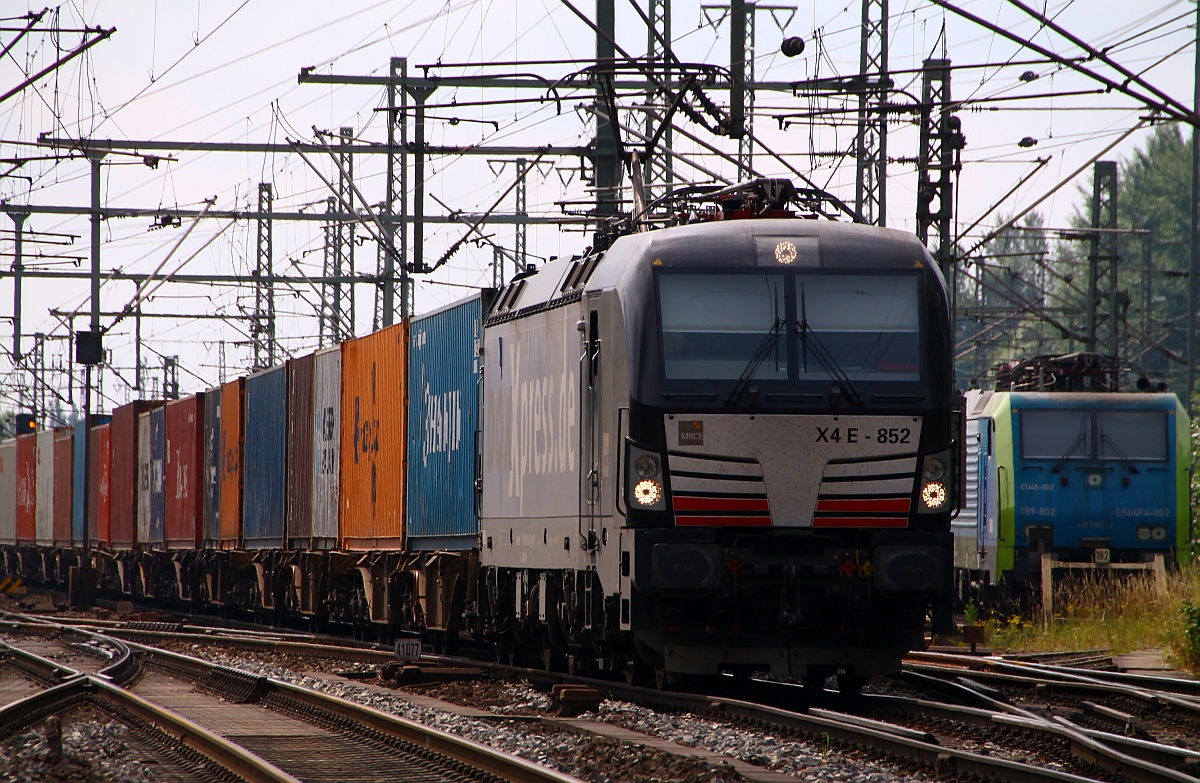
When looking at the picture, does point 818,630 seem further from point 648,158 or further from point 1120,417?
point 1120,417

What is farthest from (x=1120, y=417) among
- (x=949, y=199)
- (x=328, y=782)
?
(x=328, y=782)

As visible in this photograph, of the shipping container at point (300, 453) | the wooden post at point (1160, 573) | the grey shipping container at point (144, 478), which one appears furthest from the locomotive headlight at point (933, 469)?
the grey shipping container at point (144, 478)

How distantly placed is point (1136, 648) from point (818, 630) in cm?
830

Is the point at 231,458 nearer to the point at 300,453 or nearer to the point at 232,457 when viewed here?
the point at 232,457

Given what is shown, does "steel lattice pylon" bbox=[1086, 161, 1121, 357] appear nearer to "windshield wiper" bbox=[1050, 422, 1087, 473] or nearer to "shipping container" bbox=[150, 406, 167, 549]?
"windshield wiper" bbox=[1050, 422, 1087, 473]

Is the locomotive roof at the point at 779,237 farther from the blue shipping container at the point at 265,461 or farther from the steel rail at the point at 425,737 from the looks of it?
the blue shipping container at the point at 265,461

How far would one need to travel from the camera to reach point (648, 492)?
1181 cm

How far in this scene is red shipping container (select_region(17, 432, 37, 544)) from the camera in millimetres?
46375

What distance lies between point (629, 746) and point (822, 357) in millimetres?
3428

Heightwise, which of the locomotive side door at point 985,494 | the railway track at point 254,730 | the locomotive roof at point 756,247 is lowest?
the railway track at point 254,730

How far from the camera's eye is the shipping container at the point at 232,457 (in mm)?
28125

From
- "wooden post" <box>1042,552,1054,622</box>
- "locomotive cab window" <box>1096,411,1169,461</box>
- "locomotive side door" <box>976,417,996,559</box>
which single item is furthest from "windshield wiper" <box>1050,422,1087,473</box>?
"wooden post" <box>1042,552,1054,622</box>

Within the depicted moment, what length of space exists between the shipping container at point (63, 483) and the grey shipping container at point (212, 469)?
11965mm

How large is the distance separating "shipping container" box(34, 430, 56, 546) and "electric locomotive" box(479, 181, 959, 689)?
3408 centimetres
